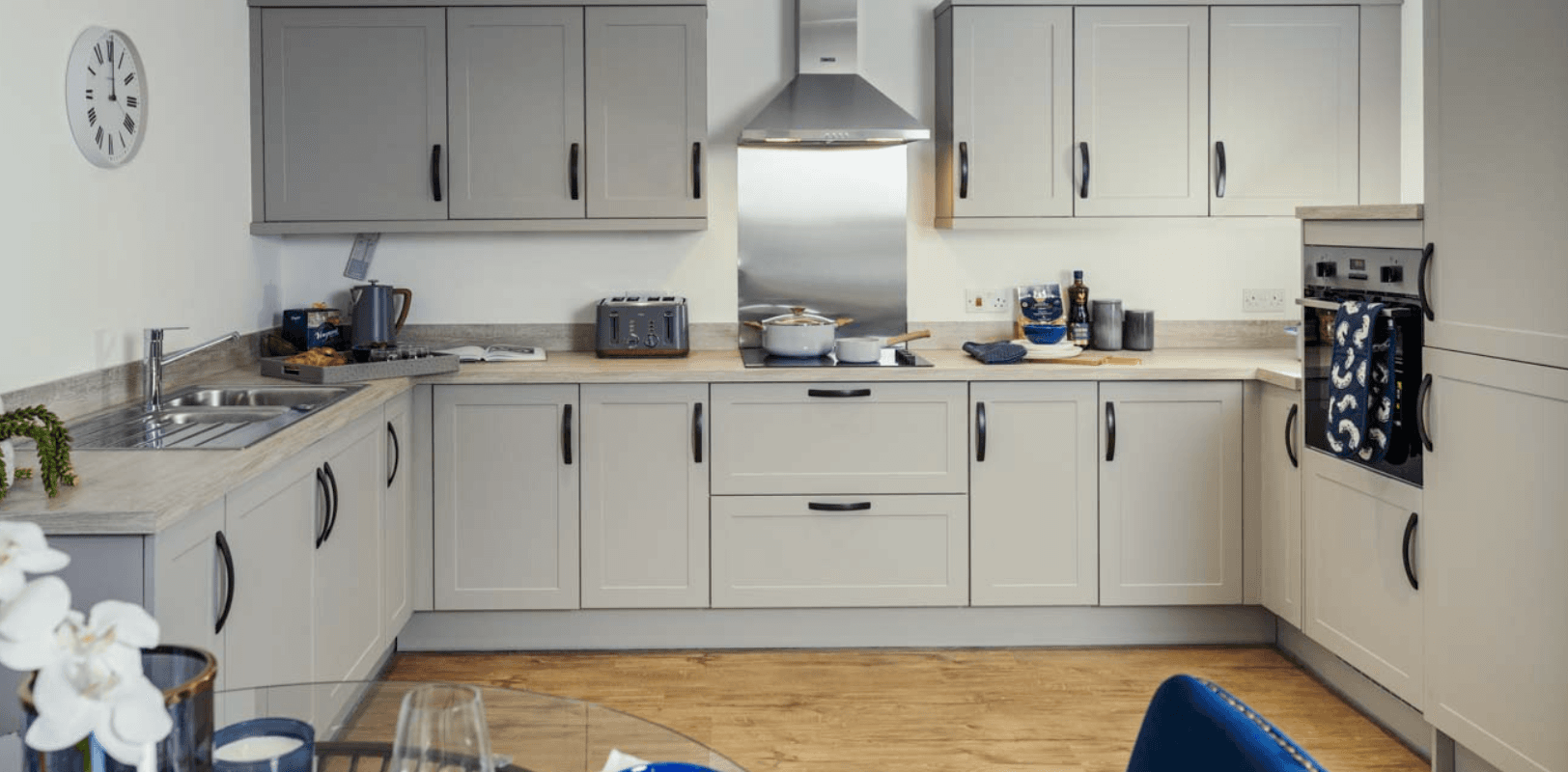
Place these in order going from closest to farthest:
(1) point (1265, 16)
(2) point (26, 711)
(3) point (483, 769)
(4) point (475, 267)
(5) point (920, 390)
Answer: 1. (2) point (26, 711)
2. (3) point (483, 769)
3. (5) point (920, 390)
4. (1) point (1265, 16)
5. (4) point (475, 267)

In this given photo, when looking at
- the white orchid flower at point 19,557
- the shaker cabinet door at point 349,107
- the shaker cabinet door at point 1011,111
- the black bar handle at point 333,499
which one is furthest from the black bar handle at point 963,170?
the white orchid flower at point 19,557

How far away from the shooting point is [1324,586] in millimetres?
3768

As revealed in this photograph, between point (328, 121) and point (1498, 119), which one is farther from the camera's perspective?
point (328, 121)

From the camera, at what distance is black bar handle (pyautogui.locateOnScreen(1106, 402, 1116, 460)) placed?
4.24 m

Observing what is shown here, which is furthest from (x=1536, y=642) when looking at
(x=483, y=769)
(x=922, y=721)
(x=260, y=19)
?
(x=260, y=19)

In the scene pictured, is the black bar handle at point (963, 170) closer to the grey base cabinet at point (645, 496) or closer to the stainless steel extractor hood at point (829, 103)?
the stainless steel extractor hood at point (829, 103)

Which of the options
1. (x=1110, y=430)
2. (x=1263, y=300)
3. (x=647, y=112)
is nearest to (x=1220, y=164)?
(x=1263, y=300)

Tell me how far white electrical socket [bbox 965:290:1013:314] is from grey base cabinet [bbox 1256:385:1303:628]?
3.32ft

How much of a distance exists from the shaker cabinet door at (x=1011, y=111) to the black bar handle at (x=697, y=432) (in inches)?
42.2

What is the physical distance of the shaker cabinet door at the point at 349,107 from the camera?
4434 millimetres

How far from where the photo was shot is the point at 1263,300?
492 cm

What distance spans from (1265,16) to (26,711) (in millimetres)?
4384

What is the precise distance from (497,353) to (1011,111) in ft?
5.94

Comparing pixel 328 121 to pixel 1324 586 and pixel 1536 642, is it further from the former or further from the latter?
pixel 1536 642
